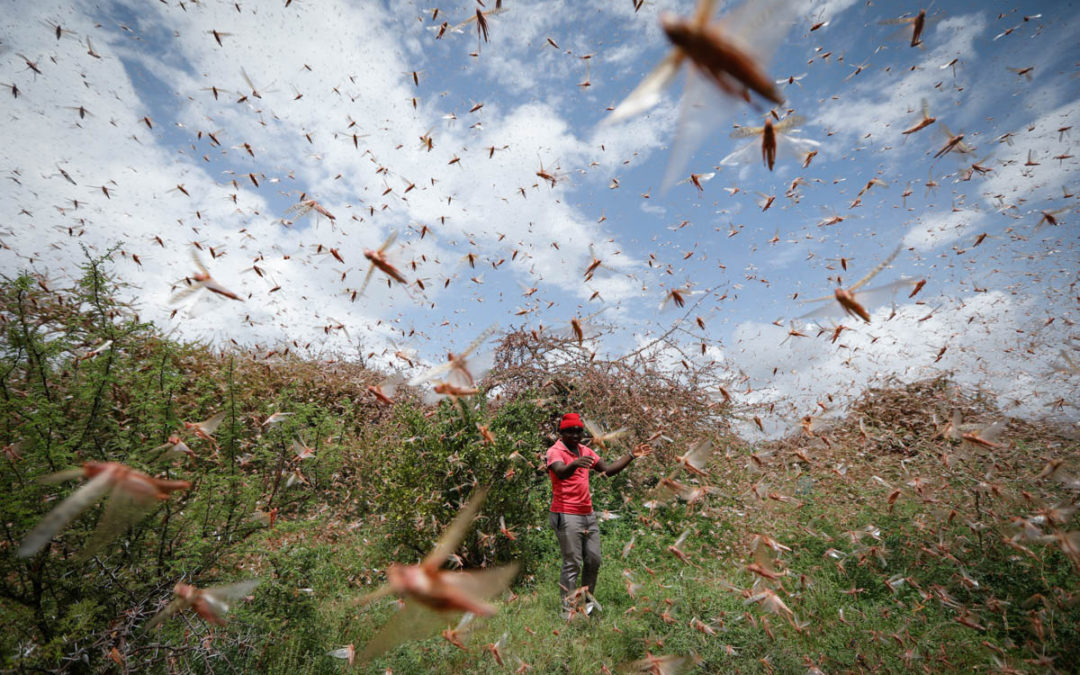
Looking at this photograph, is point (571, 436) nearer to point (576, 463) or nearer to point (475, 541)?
point (576, 463)

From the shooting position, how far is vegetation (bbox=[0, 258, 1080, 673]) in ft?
8.62

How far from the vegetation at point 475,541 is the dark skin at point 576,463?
116 cm

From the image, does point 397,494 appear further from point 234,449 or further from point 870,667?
point 870,667

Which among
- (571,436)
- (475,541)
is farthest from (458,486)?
(571,436)

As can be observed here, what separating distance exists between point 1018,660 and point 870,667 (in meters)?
1.23

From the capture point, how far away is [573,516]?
4469 mm

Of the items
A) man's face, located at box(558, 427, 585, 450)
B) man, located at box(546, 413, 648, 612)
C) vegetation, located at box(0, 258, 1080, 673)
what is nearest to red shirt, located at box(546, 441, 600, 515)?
man, located at box(546, 413, 648, 612)

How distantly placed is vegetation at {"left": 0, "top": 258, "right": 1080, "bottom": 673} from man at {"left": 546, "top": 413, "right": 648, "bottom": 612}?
426 mm

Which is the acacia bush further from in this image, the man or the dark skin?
the dark skin

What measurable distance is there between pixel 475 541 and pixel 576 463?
2115mm

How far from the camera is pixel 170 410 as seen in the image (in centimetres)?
309

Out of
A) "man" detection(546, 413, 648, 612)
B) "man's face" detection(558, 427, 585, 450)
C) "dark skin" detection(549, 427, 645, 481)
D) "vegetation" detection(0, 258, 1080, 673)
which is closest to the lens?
"vegetation" detection(0, 258, 1080, 673)

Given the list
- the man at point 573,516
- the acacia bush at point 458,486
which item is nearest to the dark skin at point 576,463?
the man at point 573,516

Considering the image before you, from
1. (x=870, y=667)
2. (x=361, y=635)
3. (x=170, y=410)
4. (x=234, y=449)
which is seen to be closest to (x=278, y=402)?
(x=234, y=449)
